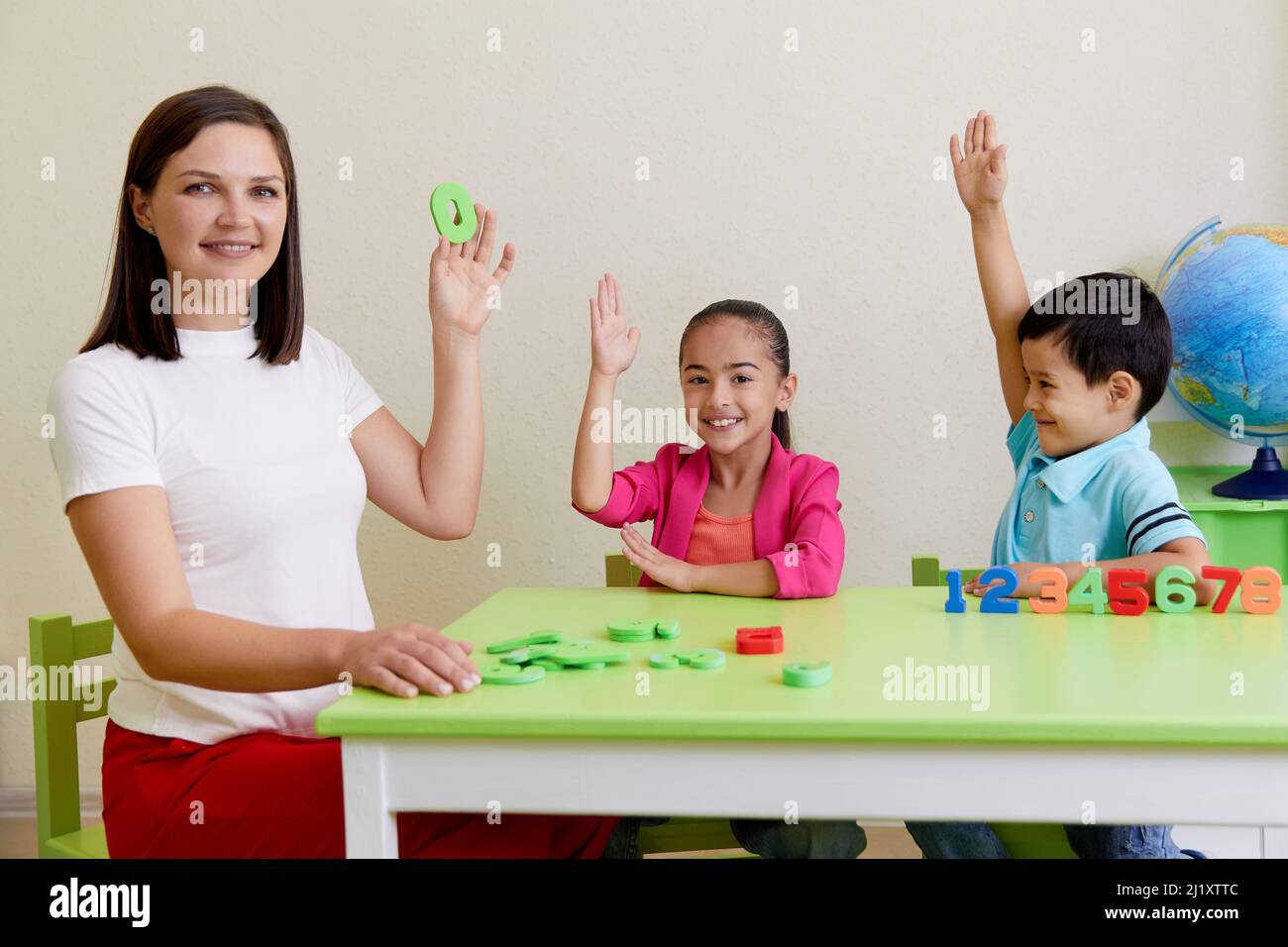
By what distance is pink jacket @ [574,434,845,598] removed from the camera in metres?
1.62

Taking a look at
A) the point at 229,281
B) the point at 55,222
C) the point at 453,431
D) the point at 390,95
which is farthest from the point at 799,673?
the point at 55,222

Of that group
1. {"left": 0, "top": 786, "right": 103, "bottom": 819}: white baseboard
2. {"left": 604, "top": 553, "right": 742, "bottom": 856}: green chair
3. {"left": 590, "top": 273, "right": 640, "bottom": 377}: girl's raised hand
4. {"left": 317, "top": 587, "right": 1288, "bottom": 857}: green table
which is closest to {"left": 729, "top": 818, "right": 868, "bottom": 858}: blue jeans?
{"left": 604, "top": 553, "right": 742, "bottom": 856}: green chair

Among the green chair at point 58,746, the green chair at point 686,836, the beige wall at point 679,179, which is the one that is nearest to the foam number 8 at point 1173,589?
the green chair at point 686,836

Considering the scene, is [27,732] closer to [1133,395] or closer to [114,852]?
[114,852]

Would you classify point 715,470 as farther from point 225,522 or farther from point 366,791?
point 366,791

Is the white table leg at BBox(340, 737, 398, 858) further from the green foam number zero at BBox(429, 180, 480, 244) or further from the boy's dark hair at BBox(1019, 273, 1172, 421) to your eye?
the boy's dark hair at BBox(1019, 273, 1172, 421)

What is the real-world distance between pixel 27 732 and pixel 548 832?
197 centimetres

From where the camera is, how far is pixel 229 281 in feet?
4.67

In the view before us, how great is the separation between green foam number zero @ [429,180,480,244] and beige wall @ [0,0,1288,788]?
3.04 feet

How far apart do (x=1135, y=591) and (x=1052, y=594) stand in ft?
0.30

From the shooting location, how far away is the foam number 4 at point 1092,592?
56.7 inches

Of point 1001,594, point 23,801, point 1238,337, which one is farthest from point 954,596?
point 23,801

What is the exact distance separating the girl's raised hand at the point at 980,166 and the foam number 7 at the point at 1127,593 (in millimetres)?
670

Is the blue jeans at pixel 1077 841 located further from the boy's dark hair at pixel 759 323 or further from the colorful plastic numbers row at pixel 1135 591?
the boy's dark hair at pixel 759 323
